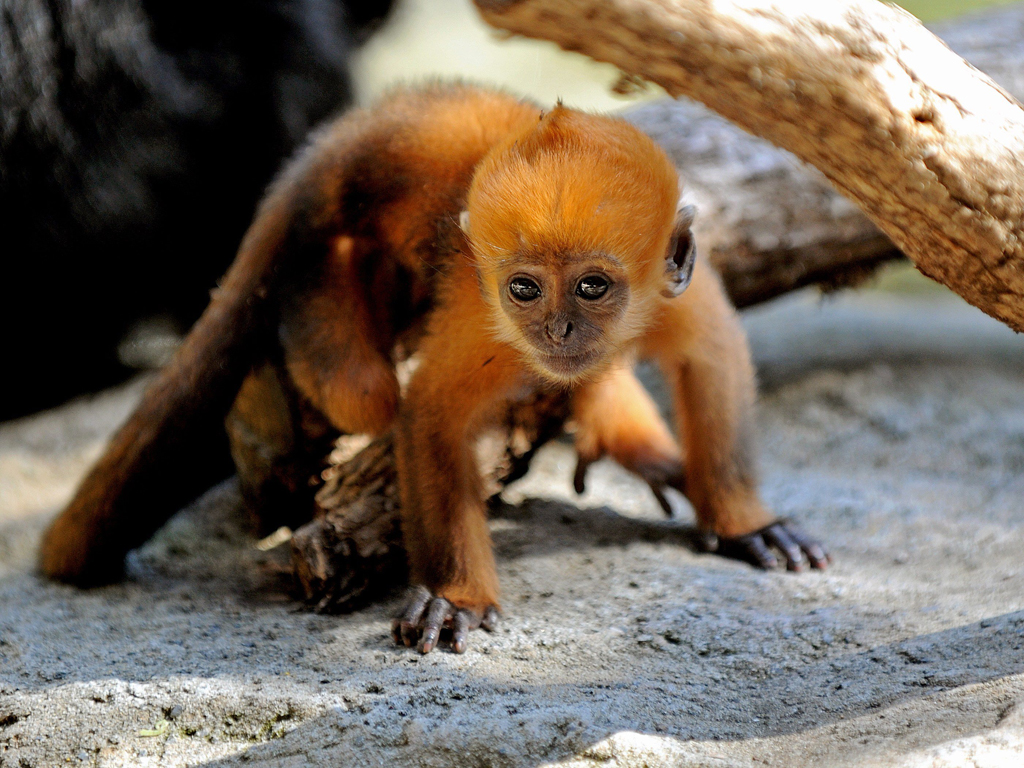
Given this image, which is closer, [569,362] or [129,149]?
[569,362]

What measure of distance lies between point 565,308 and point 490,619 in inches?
40.7

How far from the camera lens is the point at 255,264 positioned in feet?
12.2

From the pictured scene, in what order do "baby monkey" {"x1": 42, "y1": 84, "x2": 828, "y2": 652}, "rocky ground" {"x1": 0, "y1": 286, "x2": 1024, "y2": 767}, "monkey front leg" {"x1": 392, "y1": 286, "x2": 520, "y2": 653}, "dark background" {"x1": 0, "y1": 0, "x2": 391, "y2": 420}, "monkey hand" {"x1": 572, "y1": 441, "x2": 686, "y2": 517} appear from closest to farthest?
"rocky ground" {"x1": 0, "y1": 286, "x2": 1024, "y2": 767}, "baby monkey" {"x1": 42, "y1": 84, "x2": 828, "y2": 652}, "monkey front leg" {"x1": 392, "y1": 286, "x2": 520, "y2": 653}, "monkey hand" {"x1": 572, "y1": 441, "x2": 686, "y2": 517}, "dark background" {"x1": 0, "y1": 0, "x2": 391, "y2": 420}

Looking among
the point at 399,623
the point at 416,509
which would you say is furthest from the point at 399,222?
the point at 399,623

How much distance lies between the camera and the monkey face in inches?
106

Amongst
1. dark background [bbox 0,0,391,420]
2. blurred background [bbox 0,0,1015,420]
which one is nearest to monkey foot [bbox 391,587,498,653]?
blurred background [bbox 0,0,1015,420]

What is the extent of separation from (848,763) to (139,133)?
5.66 metres

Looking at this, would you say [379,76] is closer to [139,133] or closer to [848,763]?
[139,133]

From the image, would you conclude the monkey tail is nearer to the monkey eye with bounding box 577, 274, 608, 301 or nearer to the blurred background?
the monkey eye with bounding box 577, 274, 608, 301

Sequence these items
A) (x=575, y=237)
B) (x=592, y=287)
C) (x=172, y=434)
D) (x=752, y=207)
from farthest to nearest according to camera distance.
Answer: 1. (x=752, y=207)
2. (x=172, y=434)
3. (x=592, y=287)
4. (x=575, y=237)

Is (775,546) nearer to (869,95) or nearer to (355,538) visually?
(355,538)

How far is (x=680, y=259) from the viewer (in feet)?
9.82

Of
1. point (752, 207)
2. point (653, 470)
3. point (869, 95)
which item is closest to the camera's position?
point (869, 95)

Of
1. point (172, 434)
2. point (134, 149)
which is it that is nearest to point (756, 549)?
point (172, 434)
